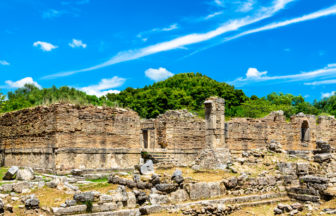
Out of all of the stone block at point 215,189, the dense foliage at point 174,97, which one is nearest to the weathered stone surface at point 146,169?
the stone block at point 215,189

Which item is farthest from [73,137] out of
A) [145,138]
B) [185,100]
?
[185,100]

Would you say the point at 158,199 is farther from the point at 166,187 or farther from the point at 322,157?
the point at 322,157

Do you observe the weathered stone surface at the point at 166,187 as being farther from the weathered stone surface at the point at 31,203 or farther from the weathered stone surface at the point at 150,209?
the weathered stone surface at the point at 31,203

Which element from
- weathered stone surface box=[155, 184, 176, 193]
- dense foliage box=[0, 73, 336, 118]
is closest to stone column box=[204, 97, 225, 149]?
weathered stone surface box=[155, 184, 176, 193]

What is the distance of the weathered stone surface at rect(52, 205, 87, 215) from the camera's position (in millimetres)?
8930

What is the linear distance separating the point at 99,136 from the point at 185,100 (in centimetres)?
3012

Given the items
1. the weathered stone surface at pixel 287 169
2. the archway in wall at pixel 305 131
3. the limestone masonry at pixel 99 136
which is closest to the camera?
the weathered stone surface at pixel 287 169

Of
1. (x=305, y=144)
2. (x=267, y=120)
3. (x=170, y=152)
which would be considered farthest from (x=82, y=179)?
(x=305, y=144)

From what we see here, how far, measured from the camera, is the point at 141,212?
1006 centimetres

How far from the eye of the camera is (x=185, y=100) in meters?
45.1

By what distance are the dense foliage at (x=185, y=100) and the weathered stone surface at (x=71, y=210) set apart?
25514mm

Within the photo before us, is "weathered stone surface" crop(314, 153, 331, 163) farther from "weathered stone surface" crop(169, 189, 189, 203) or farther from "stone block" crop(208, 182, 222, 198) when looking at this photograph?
"weathered stone surface" crop(169, 189, 189, 203)

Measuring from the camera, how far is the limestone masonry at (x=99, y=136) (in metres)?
14.6

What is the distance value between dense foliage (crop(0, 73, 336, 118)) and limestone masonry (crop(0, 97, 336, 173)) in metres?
15.3
